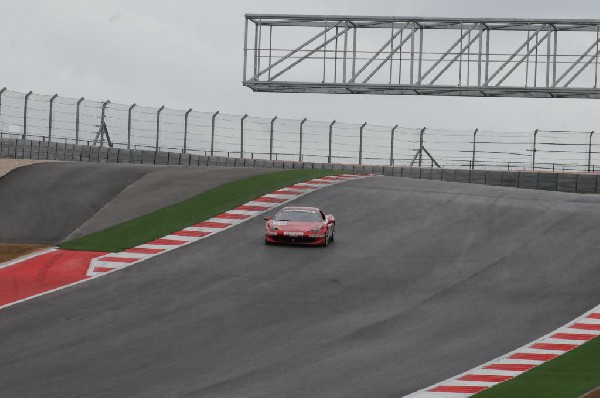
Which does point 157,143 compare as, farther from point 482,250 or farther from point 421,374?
point 421,374

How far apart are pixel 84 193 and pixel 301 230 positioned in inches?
400

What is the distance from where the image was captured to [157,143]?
178 feet

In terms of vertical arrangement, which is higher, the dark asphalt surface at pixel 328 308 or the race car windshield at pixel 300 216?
the race car windshield at pixel 300 216

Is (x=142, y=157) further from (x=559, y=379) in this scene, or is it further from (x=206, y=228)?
(x=559, y=379)

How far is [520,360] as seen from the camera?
20719 mm

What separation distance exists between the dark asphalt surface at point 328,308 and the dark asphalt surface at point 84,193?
4462 millimetres

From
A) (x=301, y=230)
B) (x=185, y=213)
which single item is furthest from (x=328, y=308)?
(x=185, y=213)

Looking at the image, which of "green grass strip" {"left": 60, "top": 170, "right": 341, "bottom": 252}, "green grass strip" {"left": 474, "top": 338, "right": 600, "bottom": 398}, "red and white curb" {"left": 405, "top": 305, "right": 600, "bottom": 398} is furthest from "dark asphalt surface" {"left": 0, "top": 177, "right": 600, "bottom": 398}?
"green grass strip" {"left": 60, "top": 170, "right": 341, "bottom": 252}

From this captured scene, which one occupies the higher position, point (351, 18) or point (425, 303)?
point (351, 18)

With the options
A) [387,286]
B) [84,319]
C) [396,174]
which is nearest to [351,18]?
[396,174]

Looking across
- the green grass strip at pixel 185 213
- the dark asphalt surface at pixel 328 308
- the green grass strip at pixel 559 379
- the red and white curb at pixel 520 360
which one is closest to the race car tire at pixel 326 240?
the dark asphalt surface at pixel 328 308

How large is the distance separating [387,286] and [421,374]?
25.9ft

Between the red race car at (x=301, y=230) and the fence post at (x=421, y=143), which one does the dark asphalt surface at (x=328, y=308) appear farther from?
the fence post at (x=421, y=143)

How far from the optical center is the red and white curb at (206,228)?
2989 cm
